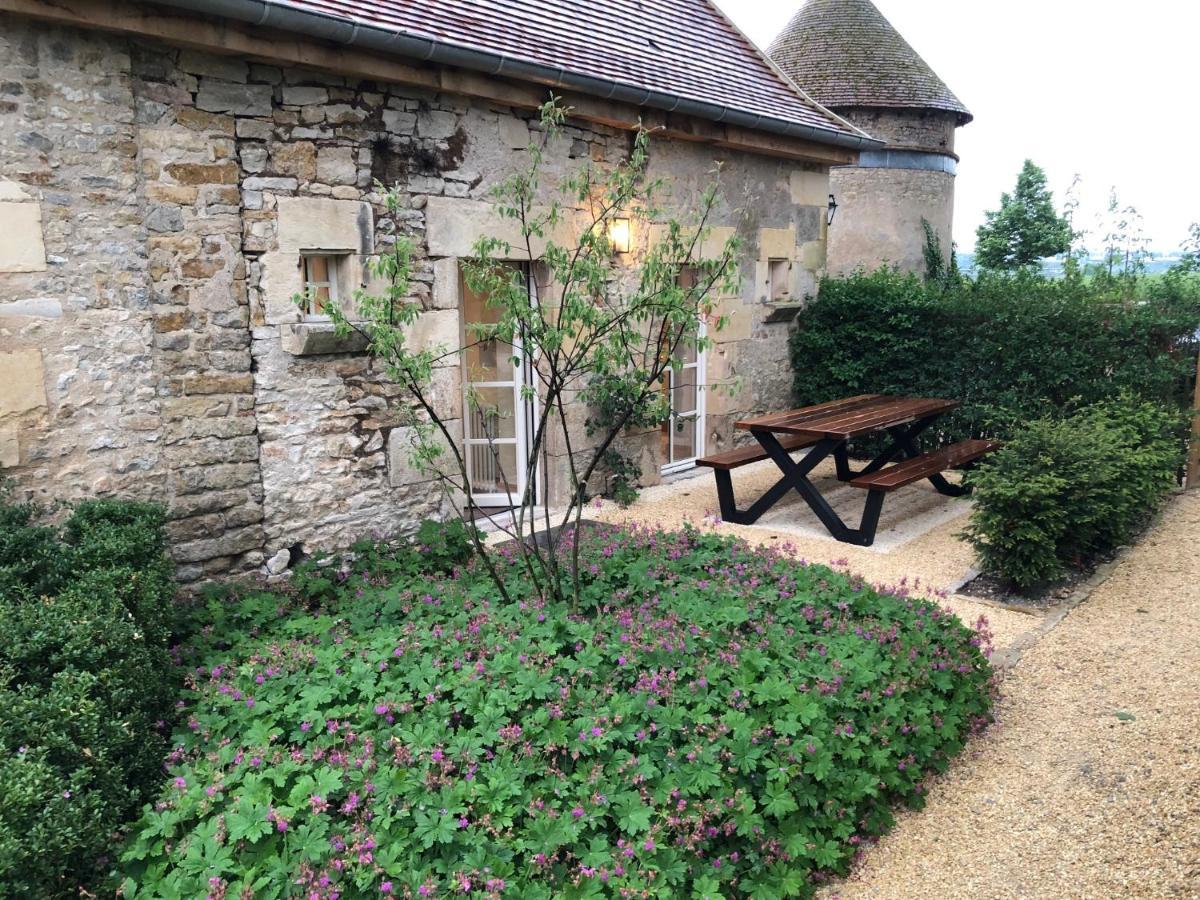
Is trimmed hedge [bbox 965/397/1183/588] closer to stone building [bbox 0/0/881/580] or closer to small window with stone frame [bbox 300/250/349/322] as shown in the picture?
stone building [bbox 0/0/881/580]

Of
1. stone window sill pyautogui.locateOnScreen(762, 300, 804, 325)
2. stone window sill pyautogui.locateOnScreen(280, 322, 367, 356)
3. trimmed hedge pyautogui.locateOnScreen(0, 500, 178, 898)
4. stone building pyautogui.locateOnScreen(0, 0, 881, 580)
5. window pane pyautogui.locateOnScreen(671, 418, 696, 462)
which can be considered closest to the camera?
trimmed hedge pyautogui.locateOnScreen(0, 500, 178, 898)

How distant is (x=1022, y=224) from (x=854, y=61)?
11757 millimetres

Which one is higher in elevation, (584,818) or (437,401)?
(437,401)

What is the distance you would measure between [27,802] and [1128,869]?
3335 mm

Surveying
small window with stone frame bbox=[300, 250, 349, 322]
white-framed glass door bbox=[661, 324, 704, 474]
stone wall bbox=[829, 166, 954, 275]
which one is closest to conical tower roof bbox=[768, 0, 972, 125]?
stone wall bbox=[829, 166, 954, 275]

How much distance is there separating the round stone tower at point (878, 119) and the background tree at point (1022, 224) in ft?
31.2

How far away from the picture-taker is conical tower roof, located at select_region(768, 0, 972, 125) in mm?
15664

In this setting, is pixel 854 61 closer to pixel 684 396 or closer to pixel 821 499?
pixel 684 396

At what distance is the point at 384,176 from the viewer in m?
5.41

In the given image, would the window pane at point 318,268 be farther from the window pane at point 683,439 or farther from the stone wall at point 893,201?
the stone wall at point 893,201

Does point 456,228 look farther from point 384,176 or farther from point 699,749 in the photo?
point 699,749

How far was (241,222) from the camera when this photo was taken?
479 centimetres

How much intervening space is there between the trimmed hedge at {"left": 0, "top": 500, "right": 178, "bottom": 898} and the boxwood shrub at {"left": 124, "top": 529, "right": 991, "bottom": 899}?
138 mm

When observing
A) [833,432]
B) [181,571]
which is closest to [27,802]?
[181,571]
